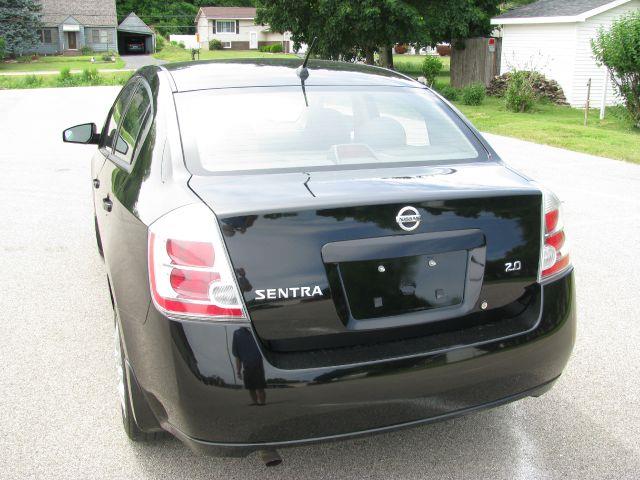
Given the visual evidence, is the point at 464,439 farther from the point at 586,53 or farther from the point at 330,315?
the point at 586,53

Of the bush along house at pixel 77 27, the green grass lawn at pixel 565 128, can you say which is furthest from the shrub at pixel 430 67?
the bush along house at pixel 77 27

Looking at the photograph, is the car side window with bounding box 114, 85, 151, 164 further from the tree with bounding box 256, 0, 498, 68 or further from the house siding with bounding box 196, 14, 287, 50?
the house siding with bounding box 196, 14, 287, 50

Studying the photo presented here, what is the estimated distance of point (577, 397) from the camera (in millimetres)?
3762

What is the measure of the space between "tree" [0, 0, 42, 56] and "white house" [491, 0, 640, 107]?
158 ft

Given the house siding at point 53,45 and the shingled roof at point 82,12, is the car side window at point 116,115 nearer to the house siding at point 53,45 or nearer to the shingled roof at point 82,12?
the house siding at point 53,45

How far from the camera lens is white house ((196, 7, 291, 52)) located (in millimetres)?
99250

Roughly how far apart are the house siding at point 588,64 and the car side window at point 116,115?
22.4m

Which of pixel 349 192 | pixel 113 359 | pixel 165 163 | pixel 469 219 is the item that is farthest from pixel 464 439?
pixel 113 359

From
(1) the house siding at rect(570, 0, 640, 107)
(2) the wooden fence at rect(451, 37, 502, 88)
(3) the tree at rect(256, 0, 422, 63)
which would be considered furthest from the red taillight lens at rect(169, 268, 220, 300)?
(2) the wooden fence at rect(451, 37, 502, 88)

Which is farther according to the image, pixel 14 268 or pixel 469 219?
pixel 14 268

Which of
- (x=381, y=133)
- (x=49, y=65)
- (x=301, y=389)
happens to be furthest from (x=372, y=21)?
(x=49, y=65)

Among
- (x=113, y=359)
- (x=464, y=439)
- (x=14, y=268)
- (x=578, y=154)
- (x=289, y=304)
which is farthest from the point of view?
(x=578, y=154)

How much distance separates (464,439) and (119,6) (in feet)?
364

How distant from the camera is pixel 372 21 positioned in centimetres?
2880
